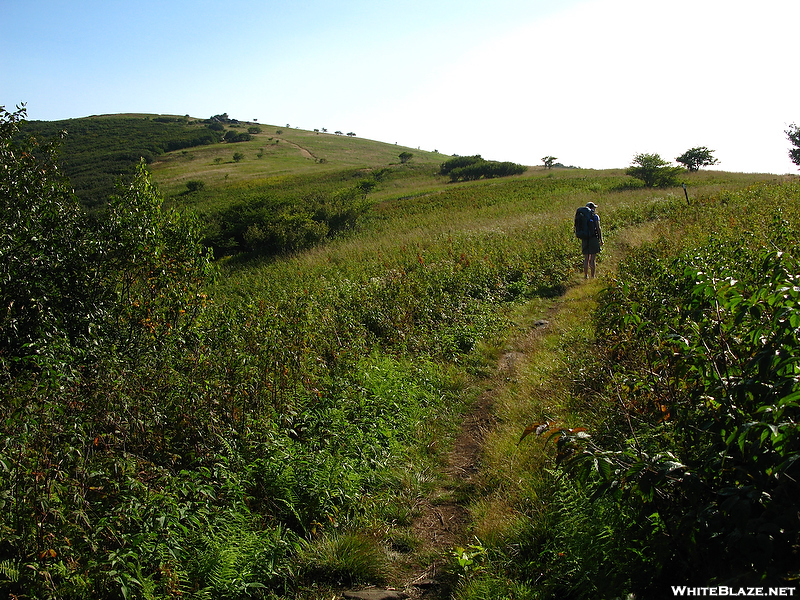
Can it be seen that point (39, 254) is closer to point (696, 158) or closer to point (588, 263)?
point (588, 263)

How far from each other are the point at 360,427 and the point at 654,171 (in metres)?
34.6

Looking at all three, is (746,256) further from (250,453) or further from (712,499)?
(250,453)

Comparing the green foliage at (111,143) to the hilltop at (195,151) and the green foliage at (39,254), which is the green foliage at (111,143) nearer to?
the hilltop at (195,151)

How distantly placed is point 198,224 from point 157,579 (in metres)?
6.58

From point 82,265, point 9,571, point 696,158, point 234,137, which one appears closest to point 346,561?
point 9,571

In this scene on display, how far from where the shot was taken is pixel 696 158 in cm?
4216

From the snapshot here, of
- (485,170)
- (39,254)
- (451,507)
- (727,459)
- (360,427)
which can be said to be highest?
(485,170)

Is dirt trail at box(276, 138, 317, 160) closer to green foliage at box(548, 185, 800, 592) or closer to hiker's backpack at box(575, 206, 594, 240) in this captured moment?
hiker's backpack at box(575, 206, 594, 240)

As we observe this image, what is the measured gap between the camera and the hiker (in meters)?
10.6

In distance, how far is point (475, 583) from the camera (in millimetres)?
2930

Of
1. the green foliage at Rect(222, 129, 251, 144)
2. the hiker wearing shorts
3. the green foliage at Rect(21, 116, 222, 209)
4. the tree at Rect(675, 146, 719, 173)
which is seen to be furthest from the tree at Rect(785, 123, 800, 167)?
the green foliage at Rect(222, 129, 251, 144)

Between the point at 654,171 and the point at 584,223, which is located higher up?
the point at 654,171

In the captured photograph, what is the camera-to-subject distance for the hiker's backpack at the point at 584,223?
416 inches

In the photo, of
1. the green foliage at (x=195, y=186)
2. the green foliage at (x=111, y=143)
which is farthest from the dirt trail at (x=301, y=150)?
the green foliage at (x=195, y=186)
